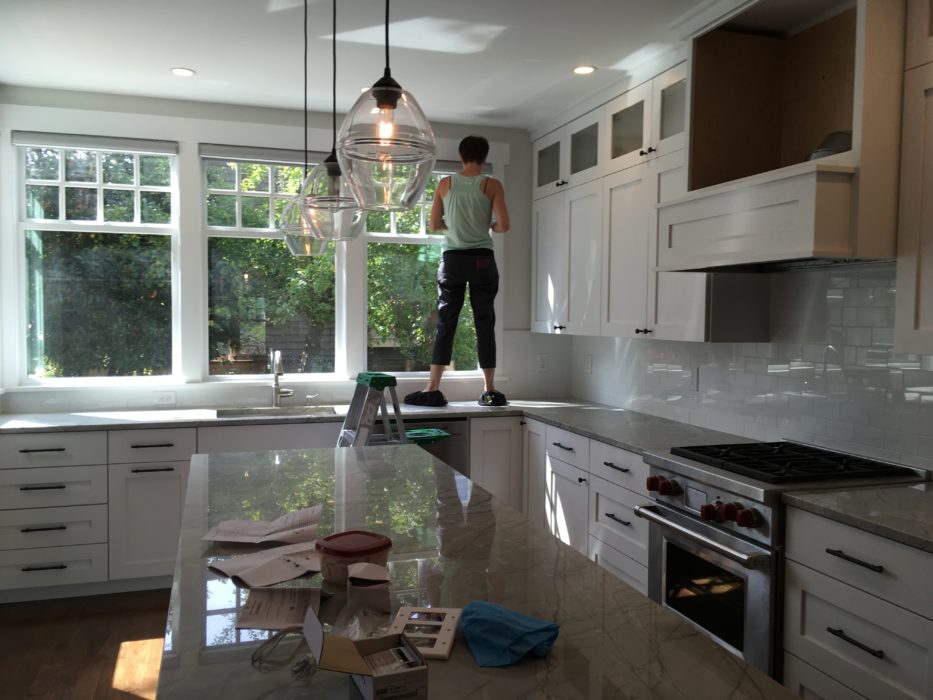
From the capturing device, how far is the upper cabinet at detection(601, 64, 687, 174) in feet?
10.7

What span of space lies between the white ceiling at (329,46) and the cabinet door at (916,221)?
41.8 inches

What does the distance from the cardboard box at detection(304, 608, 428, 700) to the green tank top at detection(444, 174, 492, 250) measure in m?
3.38

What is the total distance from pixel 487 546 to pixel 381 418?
2.42 metres

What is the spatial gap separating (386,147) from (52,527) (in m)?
3.12

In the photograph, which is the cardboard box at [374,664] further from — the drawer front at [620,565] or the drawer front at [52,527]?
the drawer front at [52,527]

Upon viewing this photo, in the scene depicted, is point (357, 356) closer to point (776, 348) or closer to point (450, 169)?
point (450, 169)

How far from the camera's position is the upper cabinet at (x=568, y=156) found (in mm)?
4031

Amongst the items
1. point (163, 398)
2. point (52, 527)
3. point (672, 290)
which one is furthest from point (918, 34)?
point (52, 527)

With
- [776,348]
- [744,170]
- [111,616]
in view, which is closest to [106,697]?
[111,616]

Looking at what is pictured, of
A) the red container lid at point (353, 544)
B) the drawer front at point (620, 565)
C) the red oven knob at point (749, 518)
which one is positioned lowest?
the drawer front at point (620, 565)

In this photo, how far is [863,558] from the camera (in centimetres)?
190

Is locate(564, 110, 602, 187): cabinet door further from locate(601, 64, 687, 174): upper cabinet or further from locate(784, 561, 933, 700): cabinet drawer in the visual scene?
locate(784, 561, 933, 700): cabinet drawer

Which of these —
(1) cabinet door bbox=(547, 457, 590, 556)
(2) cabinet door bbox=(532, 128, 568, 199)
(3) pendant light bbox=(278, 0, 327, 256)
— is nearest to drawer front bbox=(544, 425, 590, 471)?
(1) cabinet door bbox=(547, 457, 590, 556)

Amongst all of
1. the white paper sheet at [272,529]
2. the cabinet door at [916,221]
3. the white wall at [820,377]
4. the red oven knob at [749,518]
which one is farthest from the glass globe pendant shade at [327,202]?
the white wall at [820,377]
